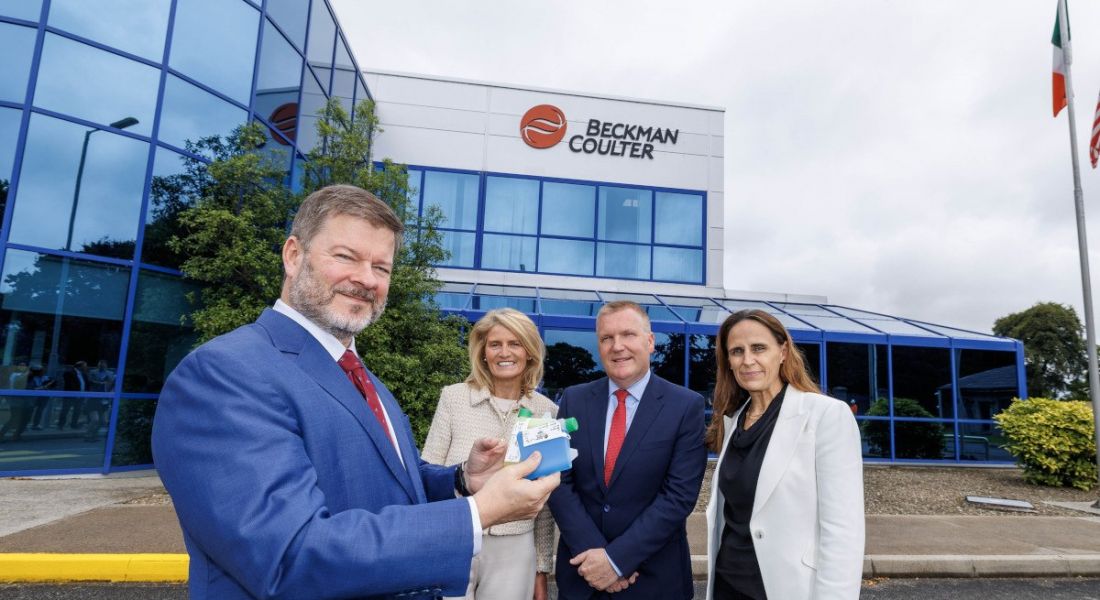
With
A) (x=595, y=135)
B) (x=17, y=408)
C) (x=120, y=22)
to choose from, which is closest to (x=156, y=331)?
(x=17, y=408)

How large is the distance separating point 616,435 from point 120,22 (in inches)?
408

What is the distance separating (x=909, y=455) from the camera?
37.4 feet

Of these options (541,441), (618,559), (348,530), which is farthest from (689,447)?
(348,530)

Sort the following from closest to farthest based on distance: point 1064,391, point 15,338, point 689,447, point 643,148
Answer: point 689,447, point 15,338, point 643,148, point 1064,391

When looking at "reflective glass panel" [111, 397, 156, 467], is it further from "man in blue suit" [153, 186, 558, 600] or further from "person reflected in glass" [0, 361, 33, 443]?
"man in blue suit" [153, 186, 558, 600]

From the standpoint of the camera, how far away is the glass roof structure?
37.4 ft

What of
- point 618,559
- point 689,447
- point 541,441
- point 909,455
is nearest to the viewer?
point 541,441

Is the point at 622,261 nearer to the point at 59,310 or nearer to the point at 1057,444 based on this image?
the point at 1057,444

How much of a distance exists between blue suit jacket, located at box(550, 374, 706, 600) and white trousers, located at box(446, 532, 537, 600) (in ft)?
0.58

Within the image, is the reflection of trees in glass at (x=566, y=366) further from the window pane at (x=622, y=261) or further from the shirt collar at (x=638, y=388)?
the shirt collar at (x=638, y=388)

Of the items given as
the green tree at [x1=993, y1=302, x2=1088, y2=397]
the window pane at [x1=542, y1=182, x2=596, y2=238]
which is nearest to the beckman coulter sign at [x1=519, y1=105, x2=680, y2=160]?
the window pane at [x1=542, y1=182, x2=596, y2=238]

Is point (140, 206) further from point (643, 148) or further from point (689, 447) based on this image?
point (643, 148)

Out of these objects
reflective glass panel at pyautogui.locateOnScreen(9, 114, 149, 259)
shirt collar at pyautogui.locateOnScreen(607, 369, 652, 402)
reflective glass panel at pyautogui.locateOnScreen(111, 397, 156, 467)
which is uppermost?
reflective glass panel at pyautogui.locateOnScreen(9, 114, 149, 259)

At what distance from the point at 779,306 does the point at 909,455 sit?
169 inches
